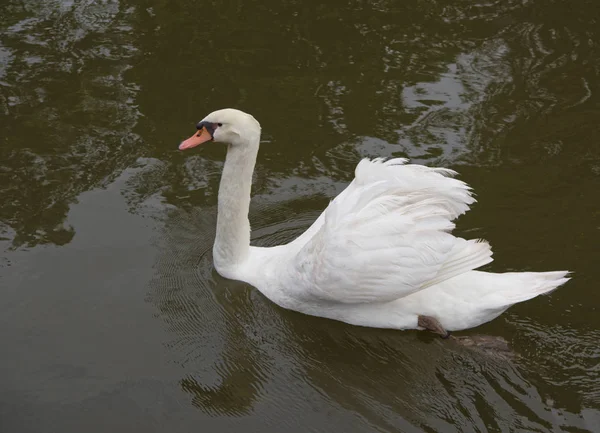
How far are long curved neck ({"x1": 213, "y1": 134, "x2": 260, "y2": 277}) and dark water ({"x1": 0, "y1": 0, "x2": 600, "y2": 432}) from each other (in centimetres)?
28

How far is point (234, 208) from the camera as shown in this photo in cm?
644

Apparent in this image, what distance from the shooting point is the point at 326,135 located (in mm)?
8453

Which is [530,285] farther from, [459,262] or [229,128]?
[229,128]

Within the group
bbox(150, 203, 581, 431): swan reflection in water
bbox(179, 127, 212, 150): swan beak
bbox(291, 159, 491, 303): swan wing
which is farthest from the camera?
bbox(179, 127, 212, 150): swan beak

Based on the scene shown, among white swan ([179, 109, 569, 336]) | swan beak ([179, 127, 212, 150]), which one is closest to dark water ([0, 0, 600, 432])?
white swan ([179, 109, 569, 336])

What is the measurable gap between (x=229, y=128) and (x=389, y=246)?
155 cm

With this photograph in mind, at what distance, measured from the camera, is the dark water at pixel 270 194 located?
5375mm

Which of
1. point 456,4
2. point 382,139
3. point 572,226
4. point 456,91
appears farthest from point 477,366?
point 456,4

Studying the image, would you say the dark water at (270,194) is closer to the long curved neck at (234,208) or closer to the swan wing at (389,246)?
the long curved neck at (234,208)

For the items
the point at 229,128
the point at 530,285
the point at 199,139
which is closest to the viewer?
the point at 530,285

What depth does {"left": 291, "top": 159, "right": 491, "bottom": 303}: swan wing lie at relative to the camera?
5.64m

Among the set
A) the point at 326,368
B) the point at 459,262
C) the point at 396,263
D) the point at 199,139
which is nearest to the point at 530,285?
the point at 459,262

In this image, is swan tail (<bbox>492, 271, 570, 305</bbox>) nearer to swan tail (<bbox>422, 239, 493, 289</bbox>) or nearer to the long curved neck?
swan tail (<bbox>422, 239, 493, 289</bbox>)

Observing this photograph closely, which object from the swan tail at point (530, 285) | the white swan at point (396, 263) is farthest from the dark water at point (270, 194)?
the swan tail at point (530, 285)
